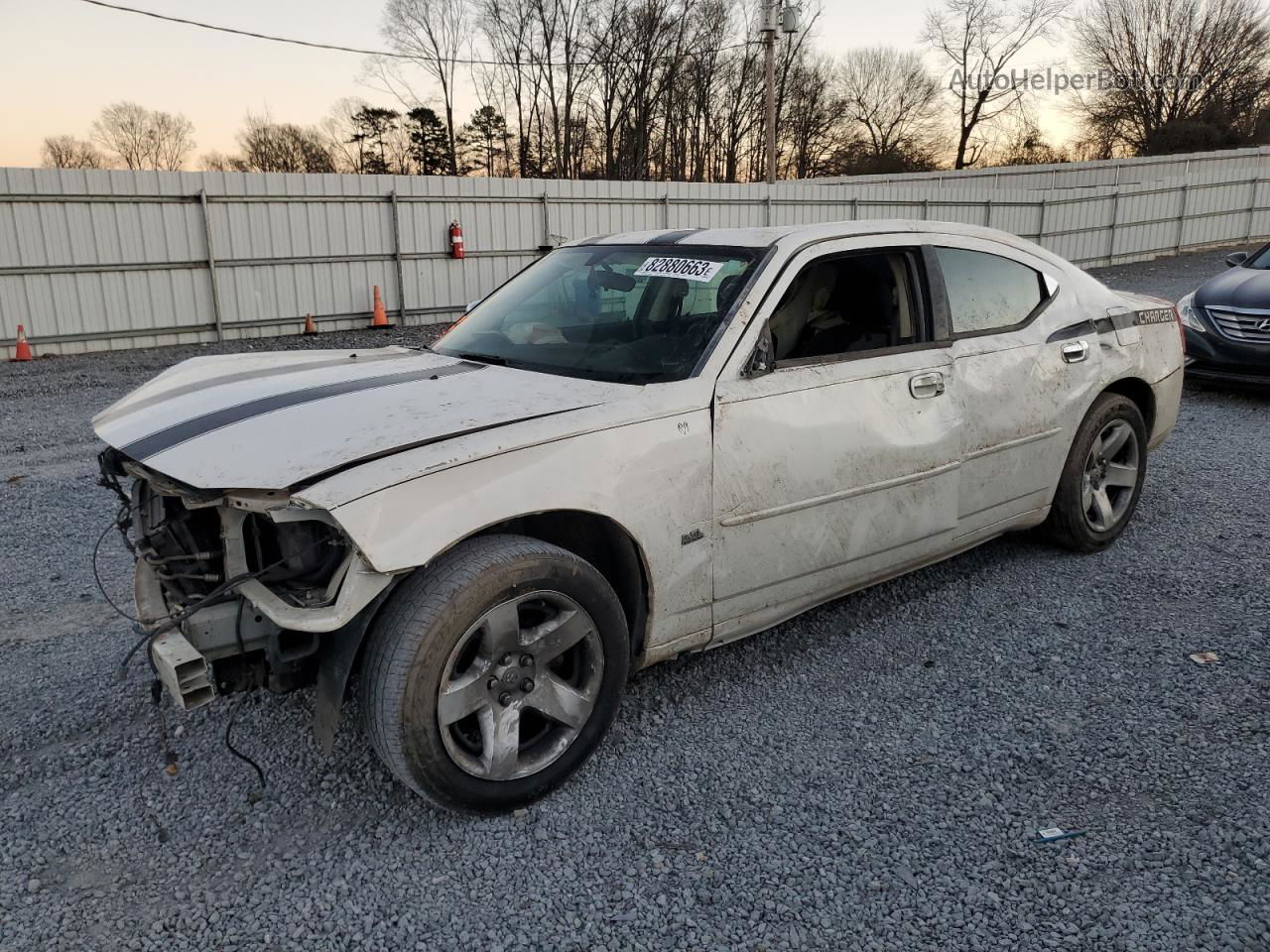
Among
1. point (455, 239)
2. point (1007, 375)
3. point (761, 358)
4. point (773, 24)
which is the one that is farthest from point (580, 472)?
point (773, 24)

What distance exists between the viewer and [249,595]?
2.54 metres

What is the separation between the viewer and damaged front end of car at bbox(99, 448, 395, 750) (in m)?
2.42

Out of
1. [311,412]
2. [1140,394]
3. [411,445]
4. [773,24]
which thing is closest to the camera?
[411,445]

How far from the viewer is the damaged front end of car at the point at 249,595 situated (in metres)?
2.42

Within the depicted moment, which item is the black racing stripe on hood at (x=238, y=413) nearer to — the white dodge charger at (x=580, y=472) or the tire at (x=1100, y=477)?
the white dodge charger at (x=580, y=472)

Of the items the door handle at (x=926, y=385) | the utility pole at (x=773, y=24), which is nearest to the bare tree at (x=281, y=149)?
the utility pole at (x=773, y=24)

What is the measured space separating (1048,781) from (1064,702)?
559 millimetres

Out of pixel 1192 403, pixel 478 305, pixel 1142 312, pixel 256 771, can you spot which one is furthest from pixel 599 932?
pixel 1192 403

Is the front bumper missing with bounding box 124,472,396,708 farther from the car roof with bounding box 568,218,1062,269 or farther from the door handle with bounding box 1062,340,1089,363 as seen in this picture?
the door handle with bounding box 1062,340,1089,363

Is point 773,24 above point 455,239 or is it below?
above

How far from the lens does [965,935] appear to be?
7.39 feet

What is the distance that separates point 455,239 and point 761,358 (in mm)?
14211

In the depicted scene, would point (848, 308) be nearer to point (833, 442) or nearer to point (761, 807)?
point (833, 442)

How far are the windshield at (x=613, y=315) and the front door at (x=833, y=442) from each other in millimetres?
212
